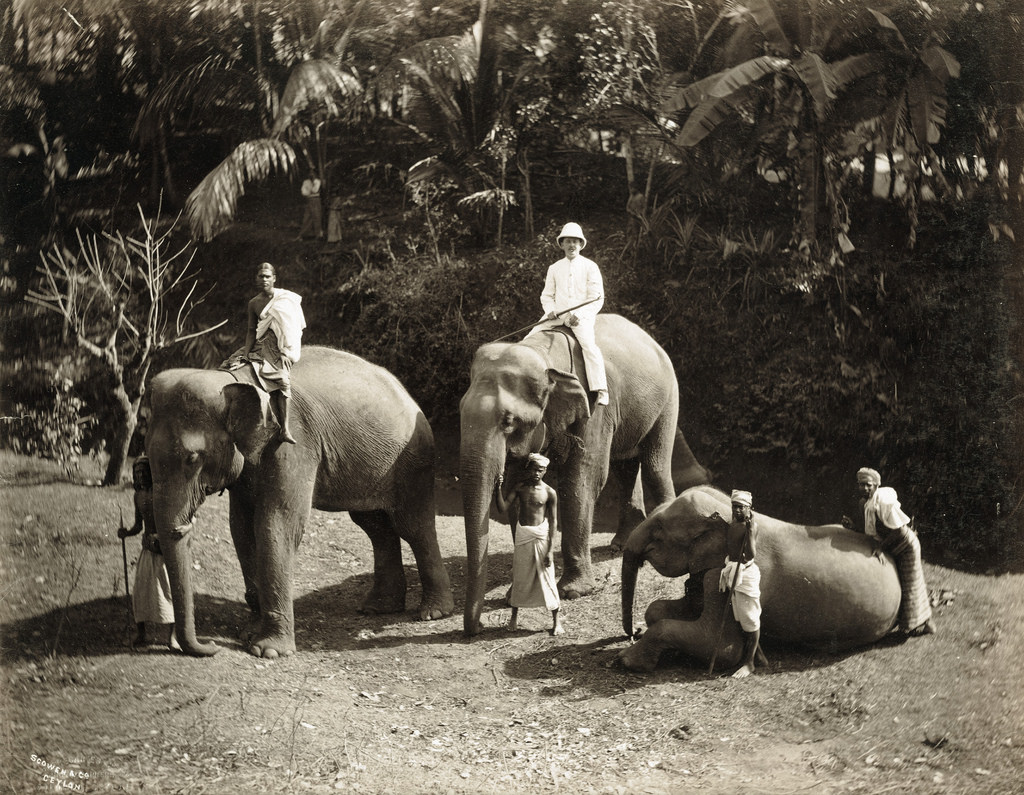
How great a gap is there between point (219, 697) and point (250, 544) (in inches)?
73.2

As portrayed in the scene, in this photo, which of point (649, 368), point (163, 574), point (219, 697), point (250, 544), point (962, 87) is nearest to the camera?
point (219, 697)

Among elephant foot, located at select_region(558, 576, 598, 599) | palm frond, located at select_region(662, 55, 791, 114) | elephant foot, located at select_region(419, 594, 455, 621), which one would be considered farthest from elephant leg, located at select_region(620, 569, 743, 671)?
palm frond, located at select_region(662, 55, 791, 114)

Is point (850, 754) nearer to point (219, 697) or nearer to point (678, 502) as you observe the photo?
point (678, 502)

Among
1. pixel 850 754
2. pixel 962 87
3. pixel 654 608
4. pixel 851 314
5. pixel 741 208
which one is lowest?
pixel 850 754

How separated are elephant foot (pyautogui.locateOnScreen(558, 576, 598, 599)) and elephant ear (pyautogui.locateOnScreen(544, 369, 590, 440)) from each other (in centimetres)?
143

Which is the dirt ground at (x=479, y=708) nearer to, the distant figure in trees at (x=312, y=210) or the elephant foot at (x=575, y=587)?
the elephant foot at (x=575, y=587)

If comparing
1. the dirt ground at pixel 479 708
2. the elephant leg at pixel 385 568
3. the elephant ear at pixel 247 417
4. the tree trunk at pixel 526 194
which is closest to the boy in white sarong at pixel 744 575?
the dirt ground at pixel 479 708

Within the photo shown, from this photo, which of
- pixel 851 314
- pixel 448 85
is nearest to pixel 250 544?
pixel 448 85

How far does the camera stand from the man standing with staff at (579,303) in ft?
36.3

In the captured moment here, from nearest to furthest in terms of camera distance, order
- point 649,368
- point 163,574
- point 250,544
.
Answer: point 163,574 → point 250,544 → point 649,368

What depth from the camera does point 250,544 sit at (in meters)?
10.1

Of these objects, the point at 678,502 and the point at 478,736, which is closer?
the point at 478,736

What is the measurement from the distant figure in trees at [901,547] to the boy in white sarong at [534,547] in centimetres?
263

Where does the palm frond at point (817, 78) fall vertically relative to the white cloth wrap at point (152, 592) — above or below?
above
